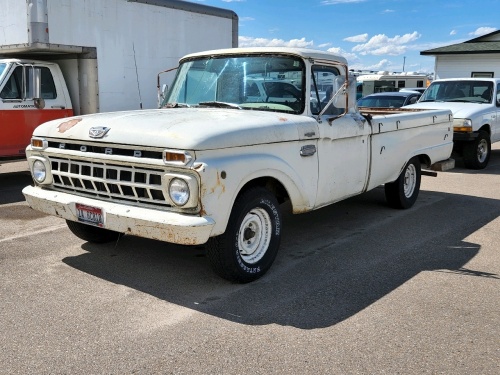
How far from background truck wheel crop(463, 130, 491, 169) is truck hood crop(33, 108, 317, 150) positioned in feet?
24.9

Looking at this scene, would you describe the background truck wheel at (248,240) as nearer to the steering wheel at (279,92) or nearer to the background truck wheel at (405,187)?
the steering wheel at (279,92)

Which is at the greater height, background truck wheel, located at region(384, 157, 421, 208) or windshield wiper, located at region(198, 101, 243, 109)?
windshield wiper, located at region(198, 101, 243, 109)

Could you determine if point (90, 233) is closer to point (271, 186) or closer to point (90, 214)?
point (90, 214)

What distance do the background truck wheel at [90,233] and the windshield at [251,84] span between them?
1.61 metres

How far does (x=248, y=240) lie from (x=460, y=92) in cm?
976

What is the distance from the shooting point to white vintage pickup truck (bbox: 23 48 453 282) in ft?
13.5

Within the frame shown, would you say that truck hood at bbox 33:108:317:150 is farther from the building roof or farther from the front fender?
the building roof

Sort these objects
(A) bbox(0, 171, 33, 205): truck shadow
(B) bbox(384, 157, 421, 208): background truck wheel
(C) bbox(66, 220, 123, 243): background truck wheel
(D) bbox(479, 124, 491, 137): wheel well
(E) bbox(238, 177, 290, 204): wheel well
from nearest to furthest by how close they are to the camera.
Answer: (E) bbox(238, 177, 290, 204): wheel well → (C) bbox(66, 220, 123, 243): background truck wheel → (B) bbox(384, 157, 421, 208): background truck wheel → (A) bbox(0, 171, 33, 205): truck shadow → (D) bbox(479, 124, 491, 137): wheel well

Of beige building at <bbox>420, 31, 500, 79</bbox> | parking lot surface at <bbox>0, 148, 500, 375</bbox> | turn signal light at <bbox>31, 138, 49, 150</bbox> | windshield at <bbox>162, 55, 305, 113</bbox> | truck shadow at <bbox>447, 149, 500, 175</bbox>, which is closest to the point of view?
parking lot surface at <bbox>0, 148, 500, 375</bbox>

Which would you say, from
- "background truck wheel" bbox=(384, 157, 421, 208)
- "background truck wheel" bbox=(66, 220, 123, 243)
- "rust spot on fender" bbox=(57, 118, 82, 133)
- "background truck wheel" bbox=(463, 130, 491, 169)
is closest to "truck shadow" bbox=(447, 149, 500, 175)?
"background truck wheel" bbox=(463, 130, 491, 169)

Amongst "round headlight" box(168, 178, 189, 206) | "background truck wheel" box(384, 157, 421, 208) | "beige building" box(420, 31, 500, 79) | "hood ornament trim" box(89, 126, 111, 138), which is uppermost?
"beige building" box(420, 31, 500, 79)

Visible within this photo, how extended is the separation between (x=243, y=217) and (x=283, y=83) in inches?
64.2

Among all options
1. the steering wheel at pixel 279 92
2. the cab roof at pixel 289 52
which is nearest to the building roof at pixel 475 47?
the cab roof at pixel 289 52

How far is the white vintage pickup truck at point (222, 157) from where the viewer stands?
4.11 m
